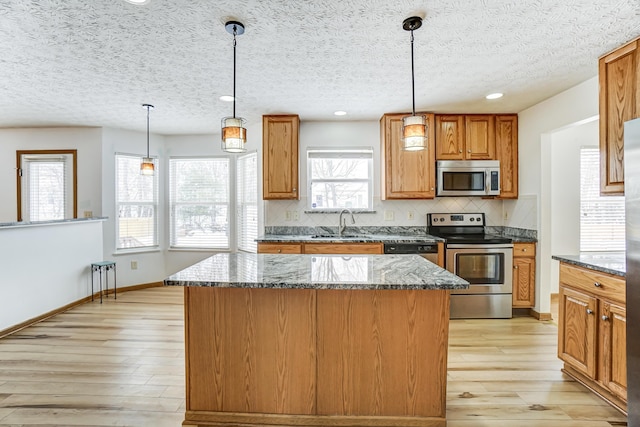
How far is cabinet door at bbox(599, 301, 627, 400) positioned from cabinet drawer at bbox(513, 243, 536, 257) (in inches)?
67.3

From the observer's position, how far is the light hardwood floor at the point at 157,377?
1.96m

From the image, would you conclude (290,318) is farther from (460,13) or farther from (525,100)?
(525,100)

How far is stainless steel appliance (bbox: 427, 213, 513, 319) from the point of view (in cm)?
367

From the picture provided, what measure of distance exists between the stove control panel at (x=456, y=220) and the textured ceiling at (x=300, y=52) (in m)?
1.34

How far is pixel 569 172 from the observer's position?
431 centimetres

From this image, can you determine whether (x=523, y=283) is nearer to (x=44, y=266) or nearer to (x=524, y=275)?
(x=524, y=275)

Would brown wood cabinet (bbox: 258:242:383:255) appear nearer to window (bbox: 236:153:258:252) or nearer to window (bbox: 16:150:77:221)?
window (bbox: 236:153:258:252)

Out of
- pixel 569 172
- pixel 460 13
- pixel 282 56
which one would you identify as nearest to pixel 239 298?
pixel 282 56

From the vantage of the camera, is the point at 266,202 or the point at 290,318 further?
the point at 266,202

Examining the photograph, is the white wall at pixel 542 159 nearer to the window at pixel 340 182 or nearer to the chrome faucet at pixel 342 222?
the window at pixel 340 182

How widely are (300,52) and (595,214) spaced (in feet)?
14.4

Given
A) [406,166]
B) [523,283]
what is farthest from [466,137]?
[523,283]

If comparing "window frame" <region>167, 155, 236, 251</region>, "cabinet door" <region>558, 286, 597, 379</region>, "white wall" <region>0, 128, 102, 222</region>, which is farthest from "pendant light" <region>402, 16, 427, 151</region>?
"white wall" <region>0, 128, 102, 222</region>

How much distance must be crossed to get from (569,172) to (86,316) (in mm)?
6199
